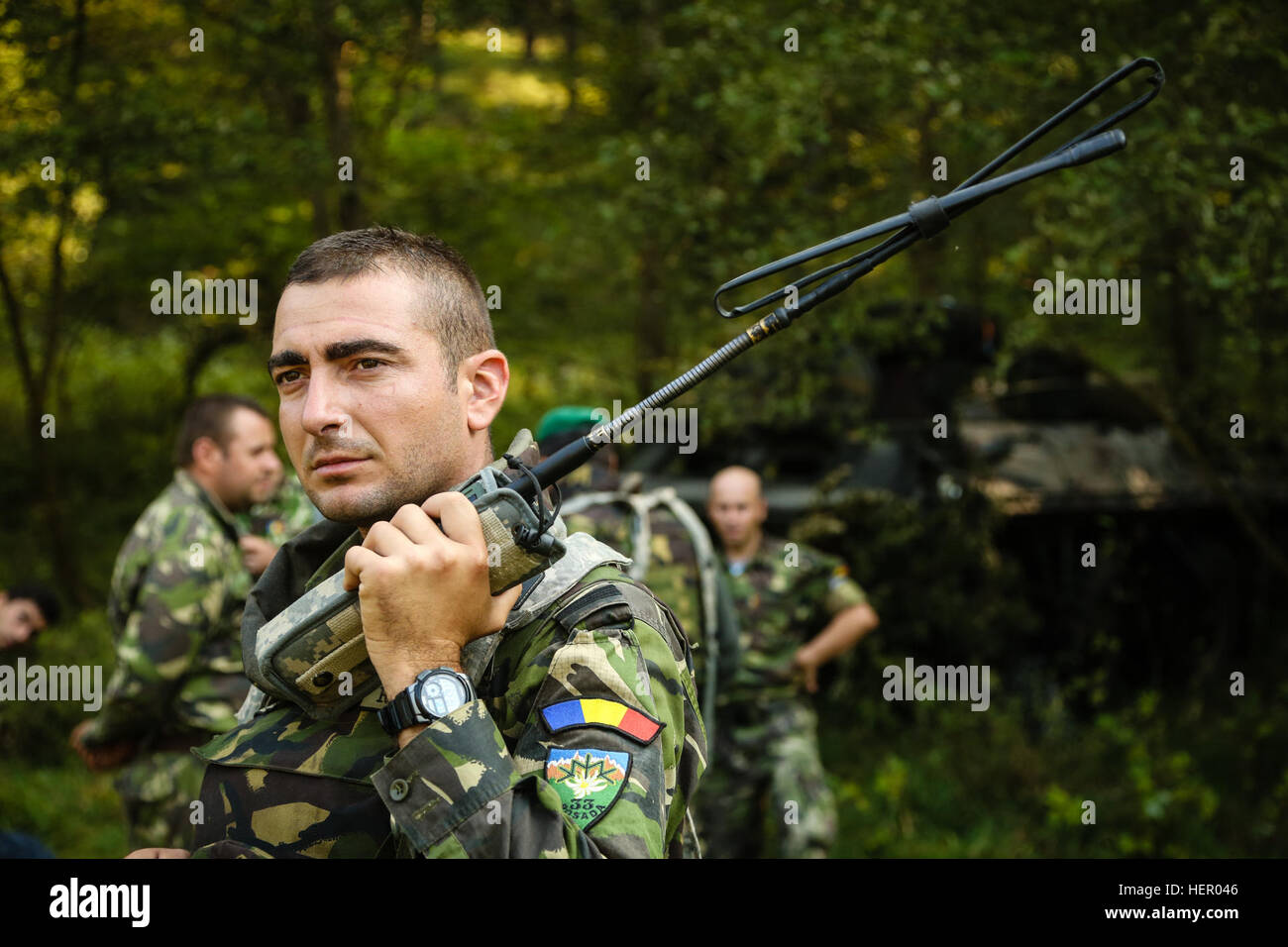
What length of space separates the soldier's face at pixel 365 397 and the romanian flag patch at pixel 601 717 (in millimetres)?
506

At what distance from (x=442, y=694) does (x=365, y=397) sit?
55 cm

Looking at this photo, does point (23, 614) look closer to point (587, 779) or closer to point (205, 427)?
point (205, 427)

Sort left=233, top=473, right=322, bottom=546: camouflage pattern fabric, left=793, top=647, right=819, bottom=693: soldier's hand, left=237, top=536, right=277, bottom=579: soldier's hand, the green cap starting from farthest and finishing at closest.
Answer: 1. left=793, top=647, right=819, bottom=693: soldier's hand
2. the green cap
3. left=233, top=473, right=322, bottom=546: camouflage pattern fabric
4. left=237, top=536, right=277, bottom=579: soldier's hand

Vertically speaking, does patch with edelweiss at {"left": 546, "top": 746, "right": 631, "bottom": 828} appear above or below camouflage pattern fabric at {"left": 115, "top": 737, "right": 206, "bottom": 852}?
above

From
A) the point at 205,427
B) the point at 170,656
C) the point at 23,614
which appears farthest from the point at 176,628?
the point at 23,614

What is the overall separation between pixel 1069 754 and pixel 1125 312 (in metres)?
2.64

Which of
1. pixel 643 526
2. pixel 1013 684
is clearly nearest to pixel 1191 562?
pixel 1013 684

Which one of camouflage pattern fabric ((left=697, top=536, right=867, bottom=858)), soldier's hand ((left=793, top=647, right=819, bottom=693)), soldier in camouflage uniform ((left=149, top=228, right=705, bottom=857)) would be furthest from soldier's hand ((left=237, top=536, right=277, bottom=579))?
soldier's hand ((left=793, top=647, right=819, bottom=693))

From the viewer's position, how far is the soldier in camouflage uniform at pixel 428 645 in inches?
59.9

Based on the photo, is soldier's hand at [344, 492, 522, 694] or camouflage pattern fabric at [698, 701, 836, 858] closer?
soldier's hand at [344, 492, 522, 694]

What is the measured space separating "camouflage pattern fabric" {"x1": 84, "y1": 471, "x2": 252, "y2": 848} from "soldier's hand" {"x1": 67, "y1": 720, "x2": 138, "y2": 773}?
0.03 meters

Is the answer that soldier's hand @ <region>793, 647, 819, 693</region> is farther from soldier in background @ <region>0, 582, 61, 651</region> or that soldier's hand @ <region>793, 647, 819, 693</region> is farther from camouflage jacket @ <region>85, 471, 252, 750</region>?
soldier in background @ <region>0, 582, 61, 651</region>

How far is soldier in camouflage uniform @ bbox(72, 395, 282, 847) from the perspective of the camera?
4258 mm
